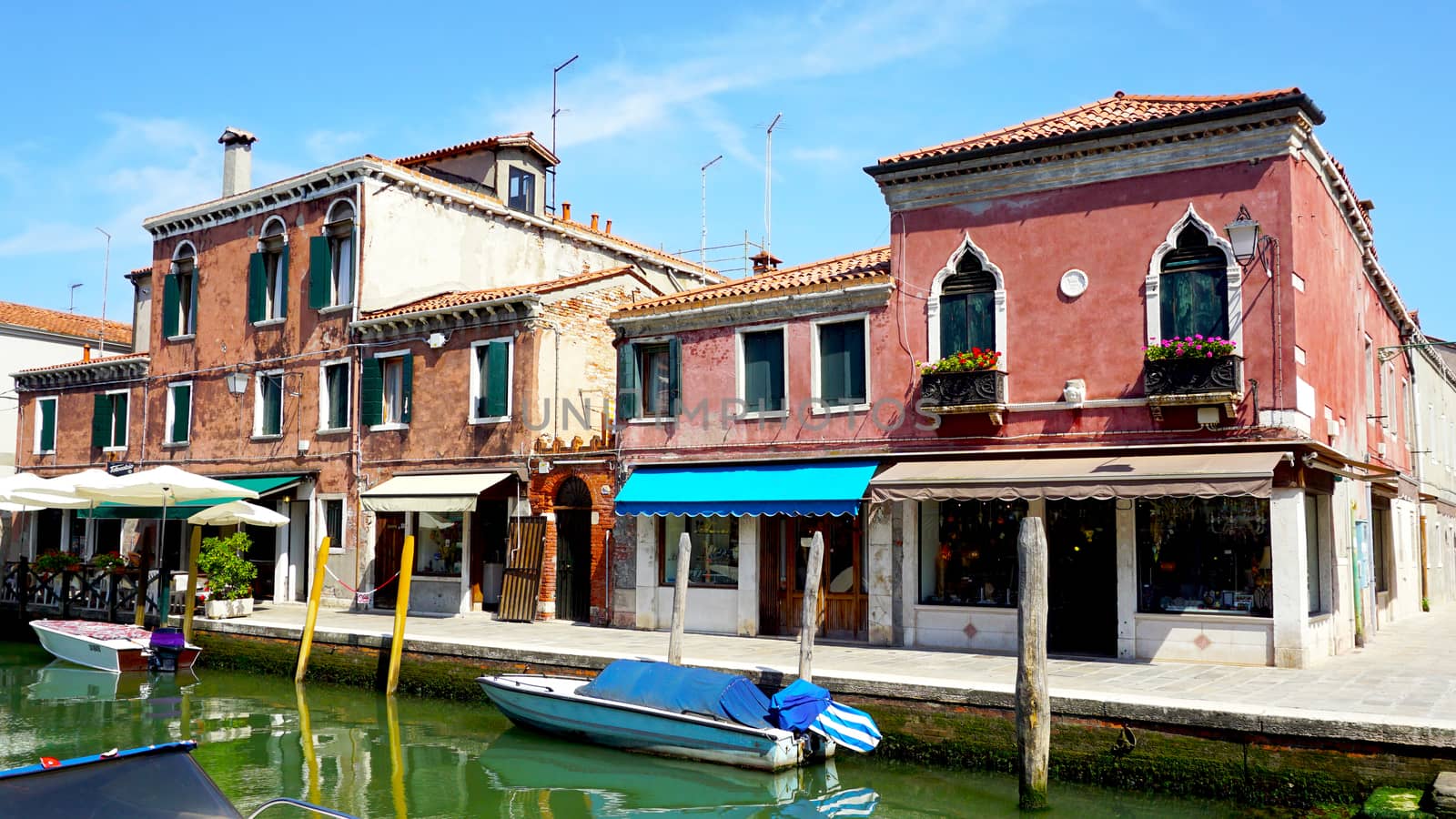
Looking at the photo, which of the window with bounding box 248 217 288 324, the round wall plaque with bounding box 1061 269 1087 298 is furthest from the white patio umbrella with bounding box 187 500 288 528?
the round wall plaque with bounding box 1061 269 1087 298

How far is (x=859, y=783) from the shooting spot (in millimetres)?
12516

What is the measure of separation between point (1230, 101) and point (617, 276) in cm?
1207

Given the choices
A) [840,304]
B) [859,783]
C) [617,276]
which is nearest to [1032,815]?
[859,783]

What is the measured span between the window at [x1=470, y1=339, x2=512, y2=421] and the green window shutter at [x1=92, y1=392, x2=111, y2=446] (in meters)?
13.3

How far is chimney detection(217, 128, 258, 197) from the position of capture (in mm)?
28781

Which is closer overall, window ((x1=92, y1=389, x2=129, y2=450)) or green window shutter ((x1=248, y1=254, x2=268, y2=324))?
green window shutter ((x1=248, y1=254, x2=268, y2=324))

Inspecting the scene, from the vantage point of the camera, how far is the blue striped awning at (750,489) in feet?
55.1

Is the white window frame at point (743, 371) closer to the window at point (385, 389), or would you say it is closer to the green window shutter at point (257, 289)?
the window at point (385, 389)

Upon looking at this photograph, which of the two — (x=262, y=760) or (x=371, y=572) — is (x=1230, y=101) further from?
(x=371, y=572)

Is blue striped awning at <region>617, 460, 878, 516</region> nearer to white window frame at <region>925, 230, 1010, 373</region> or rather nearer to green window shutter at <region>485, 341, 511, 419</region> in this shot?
white window frame at <region>925, 230, 1010, 373</region>

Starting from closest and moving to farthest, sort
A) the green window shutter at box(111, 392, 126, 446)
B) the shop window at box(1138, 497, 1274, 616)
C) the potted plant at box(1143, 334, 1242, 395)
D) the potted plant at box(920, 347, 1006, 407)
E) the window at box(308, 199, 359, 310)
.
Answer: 1. the potted plant at box(1143, 334, 1242, 395)
2. the shop window at box(1138, 497, 1274, 616)
3. the potted plant at box(920, 347, 1006, 407)
4. the window at box(308, 199, 359, 310)
5. the green window shutter at box(111, 392, 126, 446)

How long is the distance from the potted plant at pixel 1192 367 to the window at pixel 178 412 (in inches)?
888

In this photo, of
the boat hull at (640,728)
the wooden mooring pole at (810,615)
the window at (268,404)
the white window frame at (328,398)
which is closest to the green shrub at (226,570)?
the white window frame at (328,398)

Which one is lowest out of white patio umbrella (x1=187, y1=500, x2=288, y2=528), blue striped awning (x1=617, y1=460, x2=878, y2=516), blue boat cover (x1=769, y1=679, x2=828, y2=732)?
blue boat cover (x1=769, y1=679, x2=828, y2=732)
